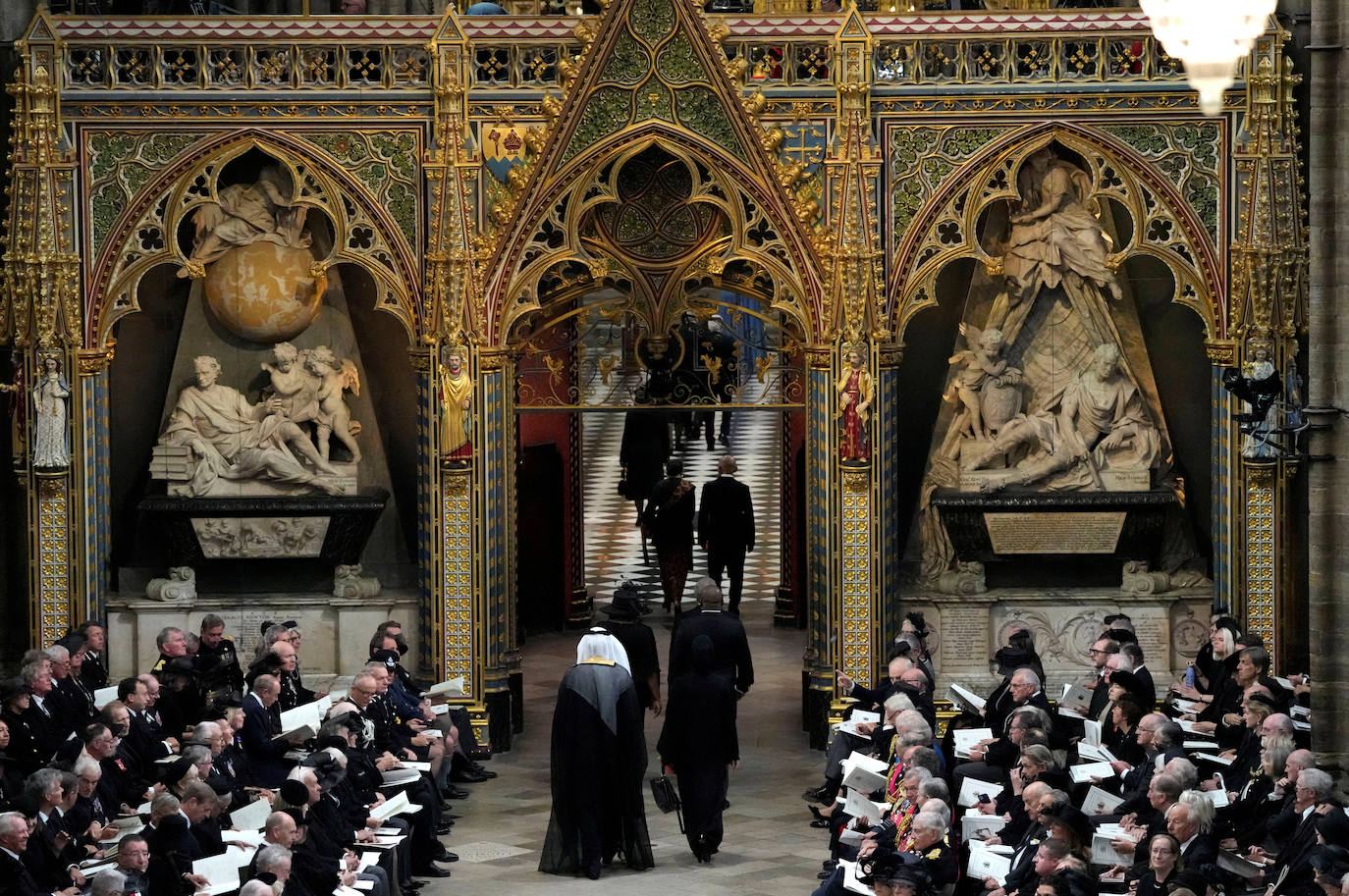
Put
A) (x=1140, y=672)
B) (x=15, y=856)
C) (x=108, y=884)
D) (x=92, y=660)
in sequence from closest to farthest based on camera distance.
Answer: (x=108, y=884) → (x=15, y=856) → (x=1140, y=672) → (x=92, y=660)

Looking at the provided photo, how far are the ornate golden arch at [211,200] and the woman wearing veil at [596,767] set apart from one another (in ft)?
17.6

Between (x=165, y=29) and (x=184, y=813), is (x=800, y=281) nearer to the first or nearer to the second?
(x=165, y=29)

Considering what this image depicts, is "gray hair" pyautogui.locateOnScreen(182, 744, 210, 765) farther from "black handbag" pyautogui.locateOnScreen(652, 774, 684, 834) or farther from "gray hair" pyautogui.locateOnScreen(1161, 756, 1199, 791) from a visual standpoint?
"gray hair" pyautogui.locateOnScreen(1161, 756, 1199, 791)

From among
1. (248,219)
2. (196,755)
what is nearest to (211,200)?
(248,219)

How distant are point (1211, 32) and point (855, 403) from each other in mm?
11872

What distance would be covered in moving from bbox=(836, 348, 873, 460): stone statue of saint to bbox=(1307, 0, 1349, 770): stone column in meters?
6.26

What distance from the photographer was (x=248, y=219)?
2342 cm

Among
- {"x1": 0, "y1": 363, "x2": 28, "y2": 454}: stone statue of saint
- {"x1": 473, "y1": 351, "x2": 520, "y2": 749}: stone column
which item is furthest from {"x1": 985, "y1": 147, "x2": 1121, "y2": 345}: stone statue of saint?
{"x1": 0, "y1": 363, "x2": 28, "y2": 454}: stone statue of saint

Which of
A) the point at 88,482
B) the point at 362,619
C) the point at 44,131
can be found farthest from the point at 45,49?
the point at 362,619

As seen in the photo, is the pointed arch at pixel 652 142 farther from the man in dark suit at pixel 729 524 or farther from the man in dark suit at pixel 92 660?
the man in dark suit at pixel 729 524

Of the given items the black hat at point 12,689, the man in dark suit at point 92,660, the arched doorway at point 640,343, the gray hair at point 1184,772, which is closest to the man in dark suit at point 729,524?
the arched doorway at point 640,343

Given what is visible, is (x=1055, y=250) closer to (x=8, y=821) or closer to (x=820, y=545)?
(x=820, y=545)

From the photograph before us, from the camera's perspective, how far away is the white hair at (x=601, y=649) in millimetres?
18891

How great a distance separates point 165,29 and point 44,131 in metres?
1.41
